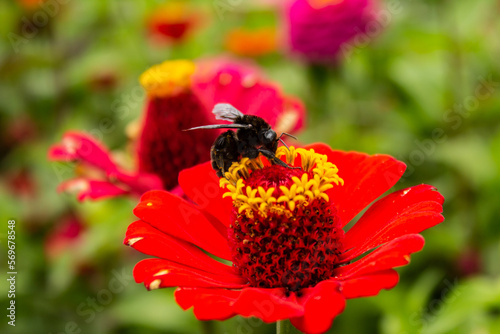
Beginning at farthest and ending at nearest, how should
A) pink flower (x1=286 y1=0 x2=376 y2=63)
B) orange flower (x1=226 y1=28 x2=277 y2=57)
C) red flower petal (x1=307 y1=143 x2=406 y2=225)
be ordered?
orange flower (x1=226 y1=28 x2=277 y2=57)
pink flower (x1=286 y1=0 x2=376 y2=63)
red flower petal (x1=307 y1=143 x2=406 y2=225)

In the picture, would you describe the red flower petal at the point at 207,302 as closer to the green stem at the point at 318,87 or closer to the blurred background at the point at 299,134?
the blurred background at the point at 299,134

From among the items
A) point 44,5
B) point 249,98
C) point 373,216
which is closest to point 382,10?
point 249,98

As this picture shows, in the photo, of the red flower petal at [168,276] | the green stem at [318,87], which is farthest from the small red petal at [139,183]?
the green stem at [318,87]

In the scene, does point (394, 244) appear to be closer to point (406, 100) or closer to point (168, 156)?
point (168, 156)

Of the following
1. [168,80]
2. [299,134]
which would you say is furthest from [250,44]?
[168,80]

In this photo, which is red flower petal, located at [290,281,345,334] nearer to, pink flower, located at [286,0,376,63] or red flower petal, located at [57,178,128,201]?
red flower petal, located at [57,178,128,201]

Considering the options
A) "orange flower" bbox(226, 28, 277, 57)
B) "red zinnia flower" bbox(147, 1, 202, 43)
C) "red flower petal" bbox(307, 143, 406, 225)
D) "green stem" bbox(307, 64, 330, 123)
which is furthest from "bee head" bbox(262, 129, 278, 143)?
"orange flower" bbox(226, 28, 277, 57)

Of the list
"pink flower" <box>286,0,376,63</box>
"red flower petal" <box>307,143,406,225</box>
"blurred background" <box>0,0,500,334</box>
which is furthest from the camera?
"pink flower" <box>286,0,376,63</box>
